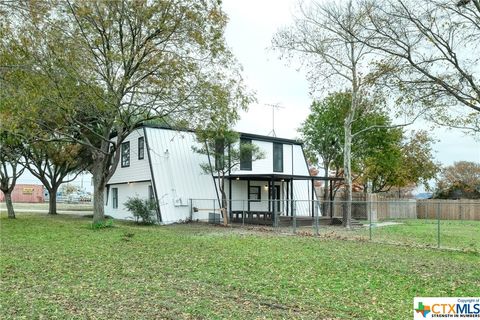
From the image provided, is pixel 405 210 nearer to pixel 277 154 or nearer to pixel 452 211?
pixel 452 211

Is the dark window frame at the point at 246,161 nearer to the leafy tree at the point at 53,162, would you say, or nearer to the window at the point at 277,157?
the window at the point at 277,157

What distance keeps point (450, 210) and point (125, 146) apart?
2282cm

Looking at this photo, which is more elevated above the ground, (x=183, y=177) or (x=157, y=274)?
(x=183, y=177)

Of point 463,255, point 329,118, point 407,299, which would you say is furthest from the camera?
point 329,118

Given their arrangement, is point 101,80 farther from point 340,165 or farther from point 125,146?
point 340,165

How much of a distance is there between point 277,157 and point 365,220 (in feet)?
21.1

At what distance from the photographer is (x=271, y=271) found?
8297 mm

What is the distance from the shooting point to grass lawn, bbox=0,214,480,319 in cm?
556

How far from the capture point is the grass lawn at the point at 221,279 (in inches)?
219

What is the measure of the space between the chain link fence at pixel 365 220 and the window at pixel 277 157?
7.03ft

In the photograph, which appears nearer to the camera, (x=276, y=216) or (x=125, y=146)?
(x=276, y=216)

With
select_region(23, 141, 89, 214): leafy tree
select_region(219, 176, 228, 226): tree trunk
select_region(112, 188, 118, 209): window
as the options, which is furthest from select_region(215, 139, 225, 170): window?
select_region(23, 141, 89, 214): leafy tree

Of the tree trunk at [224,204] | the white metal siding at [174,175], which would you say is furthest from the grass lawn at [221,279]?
the white metal siding at [174,175]

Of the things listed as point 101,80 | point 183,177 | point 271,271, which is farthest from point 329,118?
point 271,271
